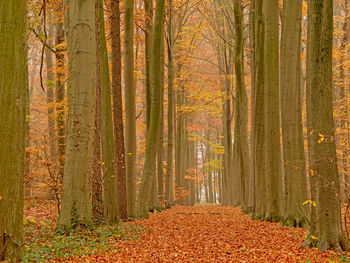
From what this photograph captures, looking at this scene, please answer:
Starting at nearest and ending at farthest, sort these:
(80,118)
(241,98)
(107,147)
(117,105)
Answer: (80,118) → (107,147) → (117,105) → (241,98)

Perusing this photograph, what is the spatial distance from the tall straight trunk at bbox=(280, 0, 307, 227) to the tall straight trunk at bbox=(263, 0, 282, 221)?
1089 millimetres

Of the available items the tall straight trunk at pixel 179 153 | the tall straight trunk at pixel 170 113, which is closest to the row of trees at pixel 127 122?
the tall straight trunk at pixel 170 113

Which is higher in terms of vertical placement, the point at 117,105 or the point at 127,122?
the point at 117,105

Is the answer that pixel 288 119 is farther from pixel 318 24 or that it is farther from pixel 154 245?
pixel 154 245

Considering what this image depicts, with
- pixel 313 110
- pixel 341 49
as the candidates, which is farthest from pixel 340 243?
pixel 341 49

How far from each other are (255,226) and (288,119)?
3023 millimetres

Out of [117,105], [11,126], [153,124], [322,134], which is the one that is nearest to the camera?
[11,126]

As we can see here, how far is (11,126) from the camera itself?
4504 millimetres

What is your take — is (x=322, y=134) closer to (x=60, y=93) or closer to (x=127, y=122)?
(x=127, y=122)

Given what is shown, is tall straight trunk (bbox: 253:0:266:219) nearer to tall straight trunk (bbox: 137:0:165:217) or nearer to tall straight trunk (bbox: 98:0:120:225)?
tall straight trunk (bbox: 137:0:165:217)

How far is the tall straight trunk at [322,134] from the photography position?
5914 millimetres

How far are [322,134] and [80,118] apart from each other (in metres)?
4.54

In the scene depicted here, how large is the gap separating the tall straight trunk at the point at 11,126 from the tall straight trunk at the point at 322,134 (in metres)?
4.38

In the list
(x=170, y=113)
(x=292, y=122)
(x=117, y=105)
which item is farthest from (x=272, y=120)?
(x=170, y=113)
